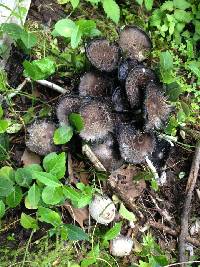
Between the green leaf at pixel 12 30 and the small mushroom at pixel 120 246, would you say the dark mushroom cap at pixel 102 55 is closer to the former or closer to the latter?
the green leaf at pixel 12 30

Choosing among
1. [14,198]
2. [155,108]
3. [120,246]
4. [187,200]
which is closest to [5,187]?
[14,198]

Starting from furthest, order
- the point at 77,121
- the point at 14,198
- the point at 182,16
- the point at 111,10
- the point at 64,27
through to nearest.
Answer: the point at 182,16 < the point at 111,10 < the point at 64,27 < the point at 77,121 < the point at 14,198

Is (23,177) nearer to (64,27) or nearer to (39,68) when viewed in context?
(39,68)

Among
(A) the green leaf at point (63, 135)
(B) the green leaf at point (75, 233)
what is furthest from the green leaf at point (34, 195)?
(A) the green leaf at point (63, 135)

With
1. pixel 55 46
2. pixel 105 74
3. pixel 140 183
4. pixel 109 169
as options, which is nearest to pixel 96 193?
pixel 109 169

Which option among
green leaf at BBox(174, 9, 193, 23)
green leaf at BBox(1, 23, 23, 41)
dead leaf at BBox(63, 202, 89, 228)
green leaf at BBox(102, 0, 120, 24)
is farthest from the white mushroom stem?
green leaf at BBox(174, 9, 193, 23)

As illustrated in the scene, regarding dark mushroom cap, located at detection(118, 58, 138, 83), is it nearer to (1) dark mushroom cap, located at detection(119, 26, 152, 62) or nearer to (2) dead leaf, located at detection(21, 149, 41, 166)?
(1) dark mushroom cap, located at detection(119, 26, 152, 62)
